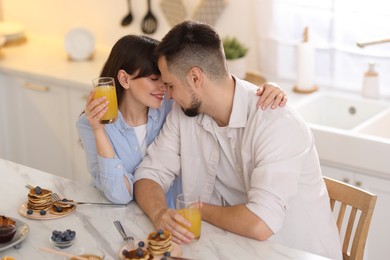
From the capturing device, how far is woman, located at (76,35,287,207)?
7.63 feet

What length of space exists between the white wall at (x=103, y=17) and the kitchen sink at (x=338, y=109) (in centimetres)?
50

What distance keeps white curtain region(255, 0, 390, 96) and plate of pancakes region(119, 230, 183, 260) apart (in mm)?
1612

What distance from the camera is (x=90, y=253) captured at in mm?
2029

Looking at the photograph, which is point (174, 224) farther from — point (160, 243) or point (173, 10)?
point (173, 10)

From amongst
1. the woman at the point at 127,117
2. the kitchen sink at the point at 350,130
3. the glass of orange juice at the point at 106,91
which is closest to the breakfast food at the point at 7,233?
the woman at the point at 127,117

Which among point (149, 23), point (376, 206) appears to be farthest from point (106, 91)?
point (149, 23)

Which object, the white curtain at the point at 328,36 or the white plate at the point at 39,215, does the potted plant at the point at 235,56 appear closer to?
the white curtain at the point at 328,36

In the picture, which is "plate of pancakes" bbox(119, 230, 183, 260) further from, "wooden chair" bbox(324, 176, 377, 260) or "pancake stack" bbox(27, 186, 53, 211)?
"wooden chair" bbox(324, 176, 377, 260)

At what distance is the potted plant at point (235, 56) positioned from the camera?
3504 mm

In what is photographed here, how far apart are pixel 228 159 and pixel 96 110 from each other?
454 millimetres

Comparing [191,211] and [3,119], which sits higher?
[191,211]

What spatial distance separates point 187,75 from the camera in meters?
2.29

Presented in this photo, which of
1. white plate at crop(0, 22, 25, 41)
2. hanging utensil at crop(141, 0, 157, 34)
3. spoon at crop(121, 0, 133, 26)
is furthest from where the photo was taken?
white plate at crop(0, 22, 25, 41)

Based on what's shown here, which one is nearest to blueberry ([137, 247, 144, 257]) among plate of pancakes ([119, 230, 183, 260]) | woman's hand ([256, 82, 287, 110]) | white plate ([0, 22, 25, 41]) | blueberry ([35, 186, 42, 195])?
plate of pancakes ([119, 230, 183, 260])
